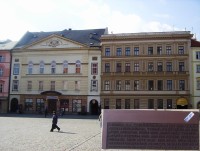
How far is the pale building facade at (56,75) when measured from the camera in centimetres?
4909

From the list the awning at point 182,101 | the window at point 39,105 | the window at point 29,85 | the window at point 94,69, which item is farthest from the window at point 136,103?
the window at point 29,85

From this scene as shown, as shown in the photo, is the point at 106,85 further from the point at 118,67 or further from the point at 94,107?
the point at 94,107

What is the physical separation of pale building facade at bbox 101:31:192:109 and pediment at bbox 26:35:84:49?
18.2 ft

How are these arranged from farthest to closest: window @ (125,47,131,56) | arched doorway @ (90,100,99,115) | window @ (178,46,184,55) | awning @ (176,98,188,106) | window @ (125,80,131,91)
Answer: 1. arched doorway @ (90,100,99,115)
2. window @ (125,47,131,56)
3. window @ (125,80,131,91)
4. window @ (178,46,184,55)
5. awning @ (176,98,188,106)

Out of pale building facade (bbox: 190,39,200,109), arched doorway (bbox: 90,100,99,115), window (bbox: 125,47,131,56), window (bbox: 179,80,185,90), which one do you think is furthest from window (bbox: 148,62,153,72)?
arched doorway (bbox: 90,100,99,115)

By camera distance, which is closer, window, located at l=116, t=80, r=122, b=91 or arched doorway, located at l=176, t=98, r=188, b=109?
arched doorway, located at l=176, t=98, r=188, b=109

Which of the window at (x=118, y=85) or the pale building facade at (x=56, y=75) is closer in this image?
the window at (x=118, y=85)

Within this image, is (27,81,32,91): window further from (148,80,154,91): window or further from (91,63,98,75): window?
(148,80,154,91): window

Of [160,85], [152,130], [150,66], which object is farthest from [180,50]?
[152,130]

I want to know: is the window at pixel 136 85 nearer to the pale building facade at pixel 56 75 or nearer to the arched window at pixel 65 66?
the pale building facade at pixel 56 75

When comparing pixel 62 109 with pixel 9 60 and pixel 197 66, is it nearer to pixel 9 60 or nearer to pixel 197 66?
pixel 9 60

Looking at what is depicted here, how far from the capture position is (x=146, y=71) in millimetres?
47156

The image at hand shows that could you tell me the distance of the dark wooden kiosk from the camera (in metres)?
9.31

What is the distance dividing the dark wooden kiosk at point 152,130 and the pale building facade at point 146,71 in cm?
3693
